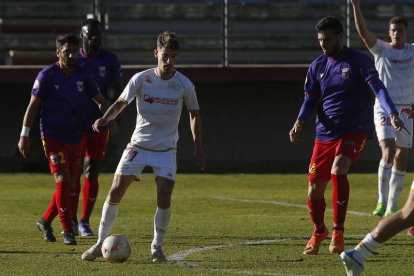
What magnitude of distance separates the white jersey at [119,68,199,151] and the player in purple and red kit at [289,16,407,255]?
4.19ft

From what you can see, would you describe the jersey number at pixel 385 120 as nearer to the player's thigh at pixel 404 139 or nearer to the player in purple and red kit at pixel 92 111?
the player's thigh at pixel 404 139

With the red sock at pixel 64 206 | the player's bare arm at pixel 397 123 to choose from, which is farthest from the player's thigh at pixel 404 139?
the red sock at pixel 64 206

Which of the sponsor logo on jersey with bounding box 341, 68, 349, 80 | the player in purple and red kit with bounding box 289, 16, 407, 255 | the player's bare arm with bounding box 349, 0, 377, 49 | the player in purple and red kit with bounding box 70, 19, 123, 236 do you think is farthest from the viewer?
the player in purple and red kit with bounding box 70, 19, 123, 236

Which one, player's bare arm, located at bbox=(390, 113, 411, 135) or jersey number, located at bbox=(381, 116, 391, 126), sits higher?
player's bare arm, located at bbox=(390, 113, 411, 135)

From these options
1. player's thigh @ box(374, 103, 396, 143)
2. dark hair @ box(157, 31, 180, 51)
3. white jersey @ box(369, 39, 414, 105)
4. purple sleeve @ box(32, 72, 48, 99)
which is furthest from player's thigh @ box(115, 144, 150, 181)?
white jersey @ box(369, 39, 414, 105)

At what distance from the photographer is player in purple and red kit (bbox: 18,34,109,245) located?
793 cm

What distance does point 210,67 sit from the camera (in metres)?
18.2

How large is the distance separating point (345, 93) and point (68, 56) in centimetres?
302

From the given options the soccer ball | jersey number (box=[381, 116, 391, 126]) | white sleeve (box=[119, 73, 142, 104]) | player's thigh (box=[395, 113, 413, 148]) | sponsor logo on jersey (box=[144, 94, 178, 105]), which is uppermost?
white sleeve (box=[119, 73, 142, 104])

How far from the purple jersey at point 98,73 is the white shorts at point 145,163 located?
2418 millimetres

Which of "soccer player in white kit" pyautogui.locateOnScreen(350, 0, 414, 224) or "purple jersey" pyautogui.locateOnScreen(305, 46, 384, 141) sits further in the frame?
"soccer player in white kit" pyautogui.locateOnScreen(350, 0, 414, 224)

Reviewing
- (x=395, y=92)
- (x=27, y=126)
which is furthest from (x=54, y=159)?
(x=395, y=92)

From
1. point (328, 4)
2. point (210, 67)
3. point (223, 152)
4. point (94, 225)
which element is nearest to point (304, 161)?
point (223, 152)

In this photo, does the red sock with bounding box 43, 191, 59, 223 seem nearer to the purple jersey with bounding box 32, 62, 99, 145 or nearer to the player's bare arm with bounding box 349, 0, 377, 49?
the purple jersey with bounding box 32, 62, 99, 145
